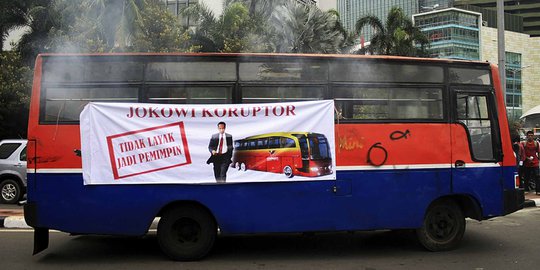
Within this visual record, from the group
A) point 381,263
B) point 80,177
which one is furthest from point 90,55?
point 381,263

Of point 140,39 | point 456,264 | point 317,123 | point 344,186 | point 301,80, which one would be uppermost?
point 140,39

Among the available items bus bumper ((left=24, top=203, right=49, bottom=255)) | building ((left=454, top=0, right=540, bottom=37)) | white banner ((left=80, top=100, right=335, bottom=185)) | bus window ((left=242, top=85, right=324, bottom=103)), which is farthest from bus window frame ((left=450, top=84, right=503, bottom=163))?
building ((left=454, top=0, right=540, bottom=37))

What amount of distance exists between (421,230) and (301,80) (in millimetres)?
2734

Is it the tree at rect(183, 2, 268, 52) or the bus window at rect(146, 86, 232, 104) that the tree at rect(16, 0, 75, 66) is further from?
the bus window at rect(146, 86, 232, 104)

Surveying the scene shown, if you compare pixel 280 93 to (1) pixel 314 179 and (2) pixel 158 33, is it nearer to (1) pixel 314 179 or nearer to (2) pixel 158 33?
(1) pixel 314 179

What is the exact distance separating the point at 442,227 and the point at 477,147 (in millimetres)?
1260

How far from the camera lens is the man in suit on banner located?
5.89 m

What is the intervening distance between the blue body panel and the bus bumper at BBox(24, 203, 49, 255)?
6cm

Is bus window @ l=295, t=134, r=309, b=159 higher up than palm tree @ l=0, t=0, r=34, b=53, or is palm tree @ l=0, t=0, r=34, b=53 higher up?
palm tree @ l=0, t=0, r=34, b=53

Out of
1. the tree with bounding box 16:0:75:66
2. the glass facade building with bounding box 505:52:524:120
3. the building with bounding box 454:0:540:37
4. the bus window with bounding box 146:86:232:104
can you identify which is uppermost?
the building with bounding box 454:0:540:37

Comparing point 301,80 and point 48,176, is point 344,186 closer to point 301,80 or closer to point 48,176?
point 301,80

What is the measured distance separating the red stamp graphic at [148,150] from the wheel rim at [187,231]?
30.8 inches

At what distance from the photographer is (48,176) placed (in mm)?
5723

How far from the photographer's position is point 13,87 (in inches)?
693
